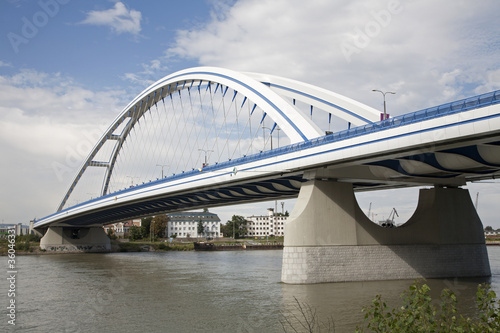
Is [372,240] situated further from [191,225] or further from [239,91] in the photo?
[191,225]

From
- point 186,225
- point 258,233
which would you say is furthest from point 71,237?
point 258,233

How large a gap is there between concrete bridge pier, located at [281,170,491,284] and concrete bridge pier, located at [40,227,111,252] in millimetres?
60802

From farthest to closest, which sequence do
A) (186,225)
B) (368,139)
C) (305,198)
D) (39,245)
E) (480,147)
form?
(186,225) → (39,245) → (305,198) → (368,139) → (480,147)

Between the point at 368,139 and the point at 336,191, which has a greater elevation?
the point at 368,139

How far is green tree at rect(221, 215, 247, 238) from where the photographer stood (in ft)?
476

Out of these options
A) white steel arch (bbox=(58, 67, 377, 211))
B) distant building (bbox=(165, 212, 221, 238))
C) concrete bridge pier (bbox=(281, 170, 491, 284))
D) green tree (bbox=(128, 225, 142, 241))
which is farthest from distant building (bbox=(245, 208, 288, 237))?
concrete bridge pier (bbox=(281, 170, 491, 284))

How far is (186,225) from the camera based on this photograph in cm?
13888

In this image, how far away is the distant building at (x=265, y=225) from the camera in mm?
157125

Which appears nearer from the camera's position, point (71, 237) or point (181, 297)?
point (181, 297)

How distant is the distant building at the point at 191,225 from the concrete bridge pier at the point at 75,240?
175 ft

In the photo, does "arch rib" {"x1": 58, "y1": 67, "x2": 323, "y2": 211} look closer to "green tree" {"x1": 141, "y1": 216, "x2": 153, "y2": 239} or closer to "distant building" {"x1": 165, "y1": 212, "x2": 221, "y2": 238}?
"green tree" {"x1": 141, "y1": 216, "x2": 153, "y2": 239}

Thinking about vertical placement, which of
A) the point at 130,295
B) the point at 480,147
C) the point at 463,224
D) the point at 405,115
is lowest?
the point at 130,295

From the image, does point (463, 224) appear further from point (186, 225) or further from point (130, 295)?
point (186, 225)

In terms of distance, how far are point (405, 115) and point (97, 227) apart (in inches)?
2762
